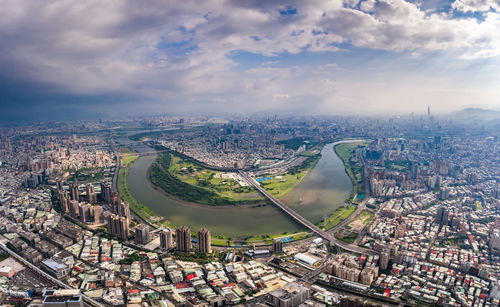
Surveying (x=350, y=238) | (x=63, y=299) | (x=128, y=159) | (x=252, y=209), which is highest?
(x=128, y=159)

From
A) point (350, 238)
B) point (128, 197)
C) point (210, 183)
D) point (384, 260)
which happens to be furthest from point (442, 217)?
point (128, 197)

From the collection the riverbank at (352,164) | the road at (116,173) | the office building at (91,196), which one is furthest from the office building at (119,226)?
the riverbank at (352,164)

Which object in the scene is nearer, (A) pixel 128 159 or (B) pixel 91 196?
(B) pixel 91 196

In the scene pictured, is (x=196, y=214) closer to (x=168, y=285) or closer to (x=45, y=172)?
(x=168, y=285)

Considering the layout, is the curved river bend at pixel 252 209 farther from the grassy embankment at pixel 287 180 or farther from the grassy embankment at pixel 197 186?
the grassy embankment at pixel 197 186

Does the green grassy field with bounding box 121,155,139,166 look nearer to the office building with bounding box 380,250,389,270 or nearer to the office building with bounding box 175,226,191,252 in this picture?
the office building with bounding box 175,226,191,252

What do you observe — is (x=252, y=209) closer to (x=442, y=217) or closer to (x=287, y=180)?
(x=287, y=180)

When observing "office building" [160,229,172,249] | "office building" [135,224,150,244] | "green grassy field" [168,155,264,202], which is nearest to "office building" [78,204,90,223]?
"office building" [135,224,150,244]
